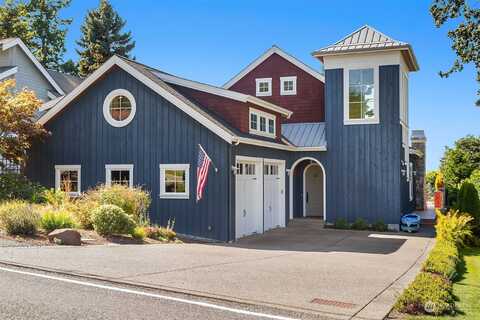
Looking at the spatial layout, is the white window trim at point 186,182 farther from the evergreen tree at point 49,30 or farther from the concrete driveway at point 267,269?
the evergreen tree at point 49,30

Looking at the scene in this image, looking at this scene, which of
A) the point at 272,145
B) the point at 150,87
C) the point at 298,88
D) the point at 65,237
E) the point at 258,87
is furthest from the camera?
the point at 258,87

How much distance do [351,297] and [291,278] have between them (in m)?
1.62

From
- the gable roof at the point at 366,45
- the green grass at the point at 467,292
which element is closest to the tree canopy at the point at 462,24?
the green grass at the point at 467,292

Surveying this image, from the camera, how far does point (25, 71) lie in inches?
1110

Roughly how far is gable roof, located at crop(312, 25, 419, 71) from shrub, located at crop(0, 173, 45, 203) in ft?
40.5

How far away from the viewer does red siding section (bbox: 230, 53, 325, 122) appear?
25.2 m

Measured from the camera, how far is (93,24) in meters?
47.7

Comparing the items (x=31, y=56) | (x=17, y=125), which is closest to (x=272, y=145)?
(x=17, y=125)

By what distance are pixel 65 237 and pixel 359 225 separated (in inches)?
499

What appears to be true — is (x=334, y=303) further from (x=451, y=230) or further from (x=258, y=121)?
(x=258, y=121)

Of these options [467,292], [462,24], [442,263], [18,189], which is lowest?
[467,292]

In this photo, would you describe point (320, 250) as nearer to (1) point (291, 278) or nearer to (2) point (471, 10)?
(1) point (291, 278)

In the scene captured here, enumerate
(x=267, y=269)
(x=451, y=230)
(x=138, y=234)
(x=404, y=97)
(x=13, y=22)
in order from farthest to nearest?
1. (x=13, y=22)
2. (x=404, y=97)
3. (x=451, y=230)
4. (x=138, y=234)
5. (x=267, y=269)

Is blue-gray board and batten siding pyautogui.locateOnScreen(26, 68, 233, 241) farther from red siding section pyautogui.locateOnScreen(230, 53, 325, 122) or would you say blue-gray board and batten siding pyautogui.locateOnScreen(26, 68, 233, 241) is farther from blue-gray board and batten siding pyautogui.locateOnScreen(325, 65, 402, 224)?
red siding section pyautogui.locateOnScreen(230, 53, 325, 122)
